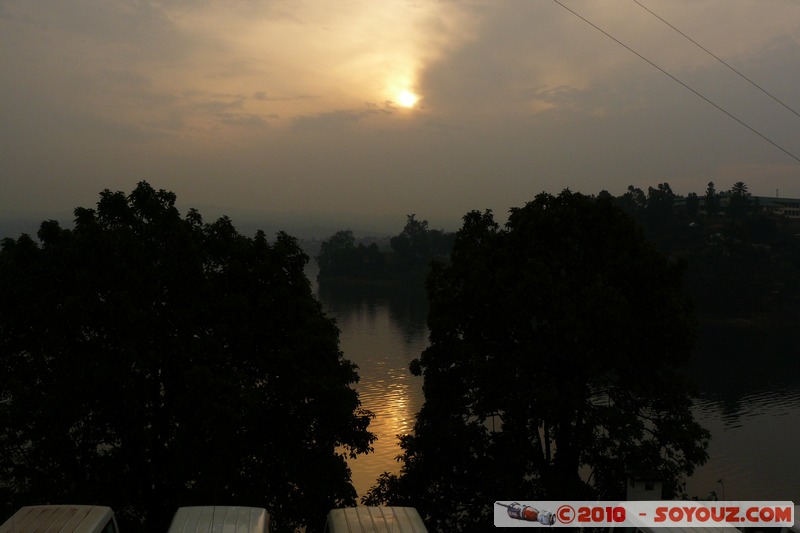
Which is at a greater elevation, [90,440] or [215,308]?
[215,308]

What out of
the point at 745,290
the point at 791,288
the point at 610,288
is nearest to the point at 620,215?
the point at 610,288

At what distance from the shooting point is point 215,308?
1872cm

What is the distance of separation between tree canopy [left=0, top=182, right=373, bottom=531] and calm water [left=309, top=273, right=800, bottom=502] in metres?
12.8

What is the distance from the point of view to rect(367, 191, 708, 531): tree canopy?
62.3ft

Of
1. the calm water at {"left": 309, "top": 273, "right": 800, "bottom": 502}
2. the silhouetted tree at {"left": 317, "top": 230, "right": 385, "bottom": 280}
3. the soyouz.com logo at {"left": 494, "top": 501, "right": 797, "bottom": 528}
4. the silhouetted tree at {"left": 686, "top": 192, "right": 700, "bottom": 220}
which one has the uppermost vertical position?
the silhouetted tree at {"left": 686, "top": 192, "right": 700, "bottom": 220}

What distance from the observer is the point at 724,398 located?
53750mm

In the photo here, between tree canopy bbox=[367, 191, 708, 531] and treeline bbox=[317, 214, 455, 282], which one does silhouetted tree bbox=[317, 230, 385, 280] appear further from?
tree canopy bbox=[367, 191, 708, 531]

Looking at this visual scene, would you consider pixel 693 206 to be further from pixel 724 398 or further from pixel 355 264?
pixel 724 398

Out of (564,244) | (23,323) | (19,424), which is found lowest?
(19,424)

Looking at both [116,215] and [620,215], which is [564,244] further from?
[116,215]

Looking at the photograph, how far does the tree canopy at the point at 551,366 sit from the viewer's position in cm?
1900

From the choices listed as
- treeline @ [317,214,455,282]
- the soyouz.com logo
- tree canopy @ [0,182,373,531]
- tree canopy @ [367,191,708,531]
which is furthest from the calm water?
treeline @ [317,214,455,282]

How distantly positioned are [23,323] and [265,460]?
7.43 metres

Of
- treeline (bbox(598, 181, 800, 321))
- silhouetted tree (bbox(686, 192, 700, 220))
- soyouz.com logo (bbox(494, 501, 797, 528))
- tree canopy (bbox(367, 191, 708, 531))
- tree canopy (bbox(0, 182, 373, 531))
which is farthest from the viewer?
silhouetted tree (bbox(686, 192, 700, 220))
